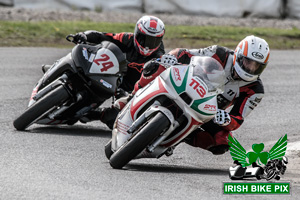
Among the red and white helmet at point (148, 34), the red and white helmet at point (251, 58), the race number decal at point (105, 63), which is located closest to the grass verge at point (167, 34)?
the red and white helmet at point (148, 34)

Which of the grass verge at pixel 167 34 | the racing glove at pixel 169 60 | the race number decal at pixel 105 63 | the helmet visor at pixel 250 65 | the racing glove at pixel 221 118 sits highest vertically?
the racing glove at pixel 169 60

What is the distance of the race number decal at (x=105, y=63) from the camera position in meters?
8.28

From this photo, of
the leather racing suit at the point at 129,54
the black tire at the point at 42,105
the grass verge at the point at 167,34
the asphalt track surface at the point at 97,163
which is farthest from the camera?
the grass verge at the point at 167,34

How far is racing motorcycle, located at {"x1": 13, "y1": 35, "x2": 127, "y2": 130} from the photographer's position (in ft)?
26.9

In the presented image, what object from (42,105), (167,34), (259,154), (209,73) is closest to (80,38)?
(42,105)

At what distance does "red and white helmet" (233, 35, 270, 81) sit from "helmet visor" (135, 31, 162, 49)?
167 cm

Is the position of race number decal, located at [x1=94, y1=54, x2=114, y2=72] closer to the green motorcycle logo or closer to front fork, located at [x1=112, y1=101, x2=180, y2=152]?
front fork, located at [x1=112, y1=101, x2=180, y2=152]

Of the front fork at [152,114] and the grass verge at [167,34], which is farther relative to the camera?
the grass verge at [167,34]

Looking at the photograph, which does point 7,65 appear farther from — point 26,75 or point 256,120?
point 256,120

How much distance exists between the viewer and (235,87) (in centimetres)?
772

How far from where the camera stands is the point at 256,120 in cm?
1035

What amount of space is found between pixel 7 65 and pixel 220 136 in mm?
6272

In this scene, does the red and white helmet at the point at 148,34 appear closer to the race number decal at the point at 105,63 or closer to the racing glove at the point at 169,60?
the race number decal at the point at 105,63

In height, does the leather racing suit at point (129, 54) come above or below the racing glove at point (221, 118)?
below
